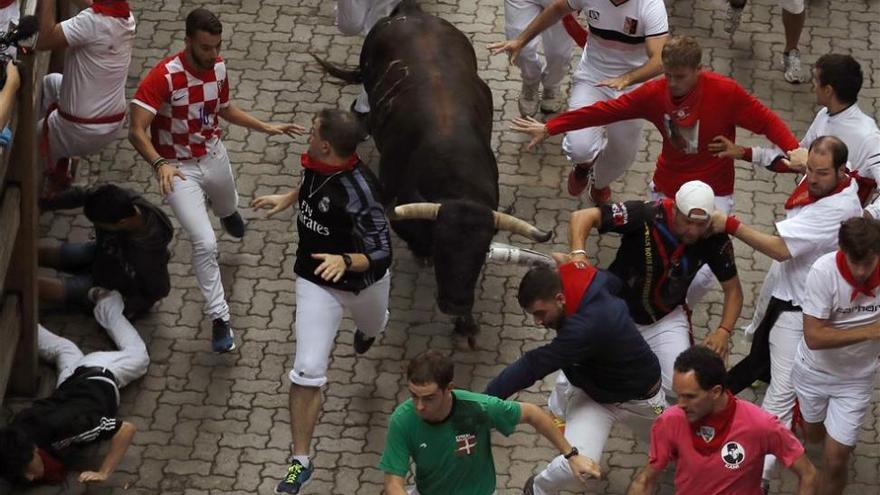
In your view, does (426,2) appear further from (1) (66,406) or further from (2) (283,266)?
(1) (66,406)

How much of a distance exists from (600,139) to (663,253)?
2420 millimetres

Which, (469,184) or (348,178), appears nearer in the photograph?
(348,178)

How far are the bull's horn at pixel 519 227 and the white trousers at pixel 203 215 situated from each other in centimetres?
178

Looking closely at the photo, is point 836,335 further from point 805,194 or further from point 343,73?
point 343,73

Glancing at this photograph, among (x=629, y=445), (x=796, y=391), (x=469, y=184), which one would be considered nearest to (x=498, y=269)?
(x=469, y=184)

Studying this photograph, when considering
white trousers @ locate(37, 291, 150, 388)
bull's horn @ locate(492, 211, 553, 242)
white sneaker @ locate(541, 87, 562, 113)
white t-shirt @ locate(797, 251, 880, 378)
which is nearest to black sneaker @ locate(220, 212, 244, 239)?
white trousers @ locate(37, 291, 150, 388)

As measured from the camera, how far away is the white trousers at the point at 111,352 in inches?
425

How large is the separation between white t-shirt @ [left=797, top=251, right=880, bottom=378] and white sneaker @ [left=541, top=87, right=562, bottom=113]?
432cm

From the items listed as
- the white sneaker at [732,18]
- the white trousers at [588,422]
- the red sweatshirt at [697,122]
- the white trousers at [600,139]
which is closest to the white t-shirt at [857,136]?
the red sweatshirt at [697,122]

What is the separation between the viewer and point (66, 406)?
1015 cm

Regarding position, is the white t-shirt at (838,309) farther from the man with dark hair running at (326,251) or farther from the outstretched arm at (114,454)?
the outstretched arm at (114,454)

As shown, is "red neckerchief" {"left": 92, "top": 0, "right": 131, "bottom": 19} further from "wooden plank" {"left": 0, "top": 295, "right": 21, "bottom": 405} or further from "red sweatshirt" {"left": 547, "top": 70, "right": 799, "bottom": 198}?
"red sweatshirt" {"left": 547, "top": 70, "right": 799, "bottom": 198}

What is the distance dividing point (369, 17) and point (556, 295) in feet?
16.2

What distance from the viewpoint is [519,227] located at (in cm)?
1078
